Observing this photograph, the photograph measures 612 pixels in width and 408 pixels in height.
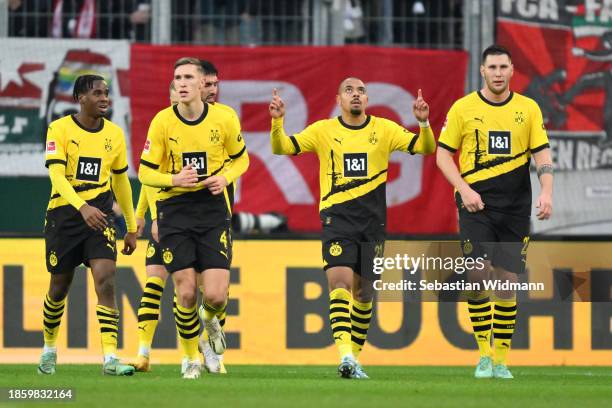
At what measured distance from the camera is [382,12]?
68.8ft

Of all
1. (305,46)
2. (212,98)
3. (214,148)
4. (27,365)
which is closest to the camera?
(214,148)

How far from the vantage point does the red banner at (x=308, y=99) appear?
1984 cm

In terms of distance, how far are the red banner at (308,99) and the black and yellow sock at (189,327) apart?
7.41 metres

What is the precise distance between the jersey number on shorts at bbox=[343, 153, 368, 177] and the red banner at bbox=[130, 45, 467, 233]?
6.99 m

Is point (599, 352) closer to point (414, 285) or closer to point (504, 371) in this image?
point (414, 285)

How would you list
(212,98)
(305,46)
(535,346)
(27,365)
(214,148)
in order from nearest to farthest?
(214,148), (212,98), (27,365), (535,346), (305,46)

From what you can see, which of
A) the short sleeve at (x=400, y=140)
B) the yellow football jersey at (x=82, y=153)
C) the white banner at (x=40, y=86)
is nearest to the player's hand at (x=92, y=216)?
the yellow football jersey at (x=82, y=153)

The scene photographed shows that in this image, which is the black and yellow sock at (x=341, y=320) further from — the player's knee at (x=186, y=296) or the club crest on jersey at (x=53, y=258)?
the club crest on jersey at (x=53, y=258)

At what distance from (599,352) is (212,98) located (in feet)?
16.2

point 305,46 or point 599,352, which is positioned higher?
point 305,46

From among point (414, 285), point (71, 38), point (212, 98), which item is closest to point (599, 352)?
point (414, 285)

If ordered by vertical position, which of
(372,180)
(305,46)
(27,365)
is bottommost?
(27,365)

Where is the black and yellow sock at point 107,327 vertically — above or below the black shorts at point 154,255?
below

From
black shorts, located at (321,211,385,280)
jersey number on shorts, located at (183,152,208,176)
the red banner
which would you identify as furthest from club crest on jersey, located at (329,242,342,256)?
the red banner
